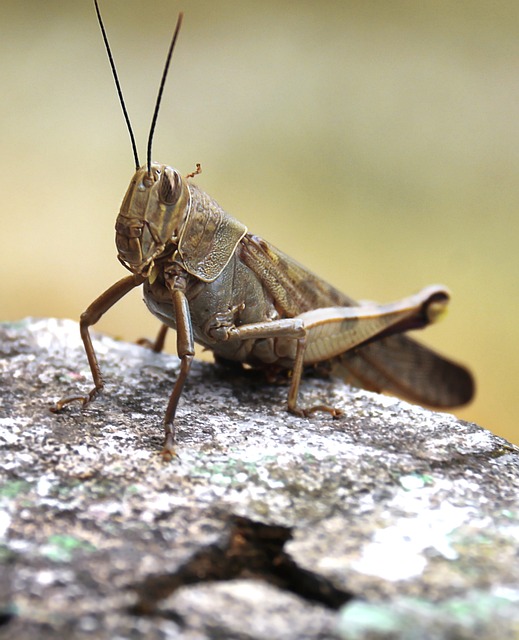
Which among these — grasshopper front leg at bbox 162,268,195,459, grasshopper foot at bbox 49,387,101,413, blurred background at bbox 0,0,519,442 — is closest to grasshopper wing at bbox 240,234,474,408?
grasshopper front leg at bbox 162,268,195,459

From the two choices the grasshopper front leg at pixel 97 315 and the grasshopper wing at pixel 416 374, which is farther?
the grasshopper wing at pixel 416 374

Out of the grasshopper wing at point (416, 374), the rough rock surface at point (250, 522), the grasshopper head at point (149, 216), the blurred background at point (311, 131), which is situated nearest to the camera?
A: the rough rock surface at point (250, 522)

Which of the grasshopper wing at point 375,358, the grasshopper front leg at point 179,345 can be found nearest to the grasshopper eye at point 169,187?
the grasshopper front leg at point 179,345

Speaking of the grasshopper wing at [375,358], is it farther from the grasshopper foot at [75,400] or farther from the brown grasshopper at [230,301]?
the grasshopper foot at [75,400]

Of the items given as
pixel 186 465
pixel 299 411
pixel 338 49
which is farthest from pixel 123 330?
pixel 186 465

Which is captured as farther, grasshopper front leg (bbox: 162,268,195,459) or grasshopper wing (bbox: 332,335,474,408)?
grasshopper wing (bbox: 332,335,474,408)

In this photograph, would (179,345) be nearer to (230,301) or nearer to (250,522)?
(230,301)

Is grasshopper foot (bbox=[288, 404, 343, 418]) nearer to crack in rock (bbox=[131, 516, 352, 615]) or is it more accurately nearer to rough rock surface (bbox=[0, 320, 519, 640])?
rough rock surface (bbox=[0, 320, 519, 640])
